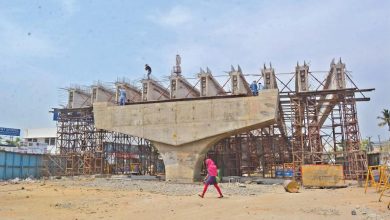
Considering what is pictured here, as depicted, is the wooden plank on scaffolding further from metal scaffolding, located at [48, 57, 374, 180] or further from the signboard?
the signboard

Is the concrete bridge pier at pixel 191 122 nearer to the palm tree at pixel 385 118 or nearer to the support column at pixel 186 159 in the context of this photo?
the support column at pixel 186 159

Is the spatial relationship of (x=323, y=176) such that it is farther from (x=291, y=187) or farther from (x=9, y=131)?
(x=9, y=131)

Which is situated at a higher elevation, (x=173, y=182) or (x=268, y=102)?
(x=268, y=102)

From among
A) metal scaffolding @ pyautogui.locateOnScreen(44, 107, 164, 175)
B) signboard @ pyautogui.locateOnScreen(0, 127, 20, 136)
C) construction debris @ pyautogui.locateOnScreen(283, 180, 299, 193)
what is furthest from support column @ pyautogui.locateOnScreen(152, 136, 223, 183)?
signboard @ pyautogui.locateOnScreen(0, 127, 20, 136)

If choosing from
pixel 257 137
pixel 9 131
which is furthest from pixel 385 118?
pixel 9 131

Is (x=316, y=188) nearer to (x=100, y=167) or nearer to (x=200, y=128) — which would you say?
(x=200, y=128)

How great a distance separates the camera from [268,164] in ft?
107

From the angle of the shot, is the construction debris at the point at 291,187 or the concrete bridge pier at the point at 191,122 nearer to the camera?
the construction debris at the point at 291,187

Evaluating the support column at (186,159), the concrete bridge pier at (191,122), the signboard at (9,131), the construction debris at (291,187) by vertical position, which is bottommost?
the construction debris at (291,187)

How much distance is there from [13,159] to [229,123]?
18.1m

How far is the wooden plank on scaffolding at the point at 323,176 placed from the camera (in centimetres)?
1939

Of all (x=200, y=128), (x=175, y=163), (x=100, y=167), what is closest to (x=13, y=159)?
(x=100, y=167)

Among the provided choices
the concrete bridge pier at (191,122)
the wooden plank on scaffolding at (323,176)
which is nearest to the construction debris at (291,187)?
the wooden plank on scaffolding at (323,176)

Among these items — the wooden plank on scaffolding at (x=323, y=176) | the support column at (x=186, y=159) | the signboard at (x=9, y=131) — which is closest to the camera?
the wooden plank on scaffolding at (x=323, y=176)
